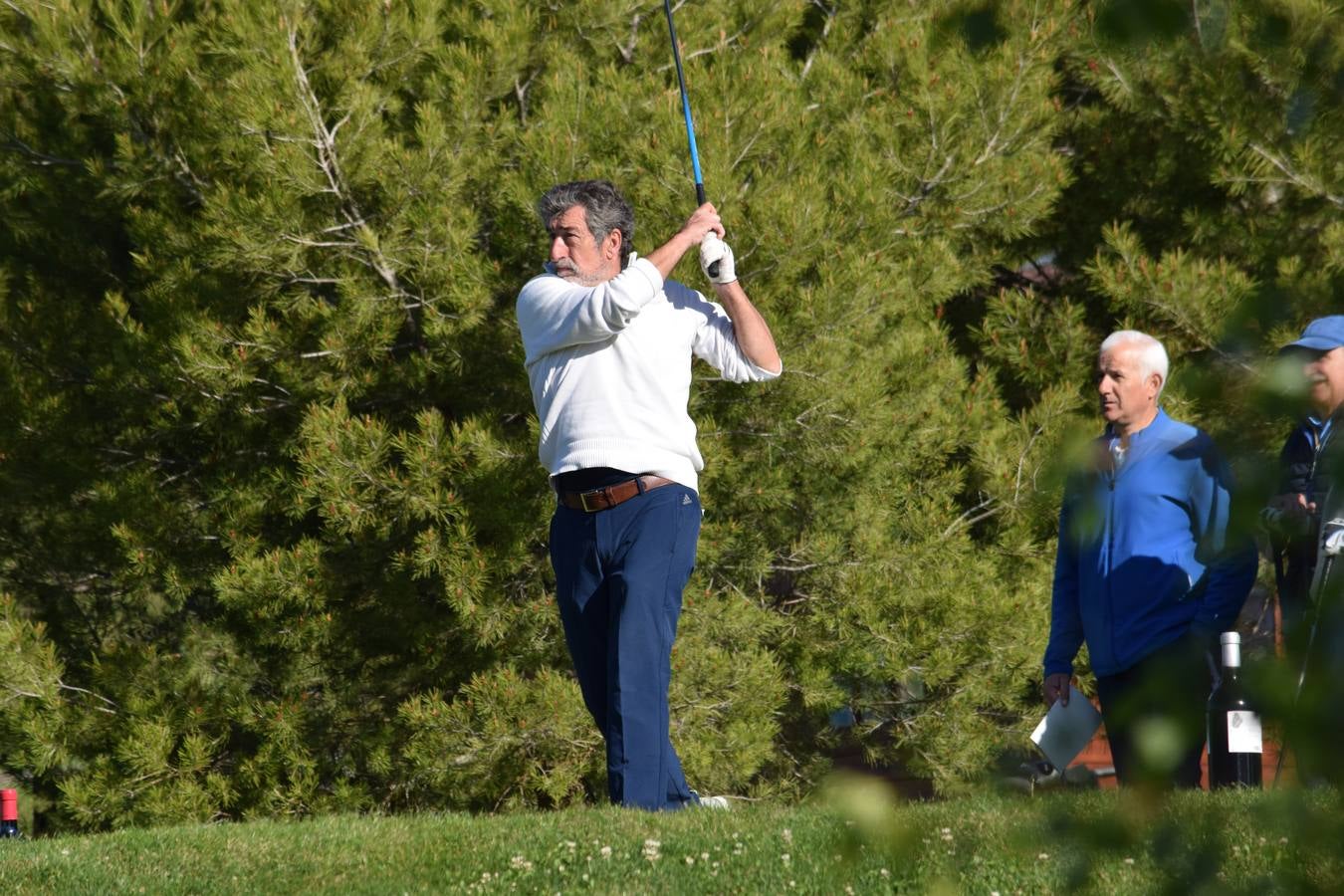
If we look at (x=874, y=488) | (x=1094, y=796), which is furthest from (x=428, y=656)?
(x=1094, y=796)

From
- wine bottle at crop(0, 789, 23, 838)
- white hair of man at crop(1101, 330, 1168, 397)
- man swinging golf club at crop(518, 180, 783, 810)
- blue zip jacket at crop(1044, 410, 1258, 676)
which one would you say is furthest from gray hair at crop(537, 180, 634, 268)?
wine bottle at crop(0, 789, 23, 838)

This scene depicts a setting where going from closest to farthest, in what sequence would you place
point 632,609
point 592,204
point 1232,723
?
1. point 1232,723
2. point 632,609
3. point 592,204

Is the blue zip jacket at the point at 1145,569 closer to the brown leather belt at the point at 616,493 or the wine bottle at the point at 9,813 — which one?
the brown leather belt at the point at 616,493

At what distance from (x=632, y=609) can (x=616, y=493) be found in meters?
0.32

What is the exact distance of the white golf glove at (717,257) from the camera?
4.11m

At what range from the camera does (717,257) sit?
4105mm

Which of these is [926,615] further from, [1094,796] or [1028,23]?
[1094,796]

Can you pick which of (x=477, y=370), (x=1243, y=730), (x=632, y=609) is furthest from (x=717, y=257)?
(x=1243, y=730)

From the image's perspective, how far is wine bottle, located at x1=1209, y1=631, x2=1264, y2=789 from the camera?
96 centimetres

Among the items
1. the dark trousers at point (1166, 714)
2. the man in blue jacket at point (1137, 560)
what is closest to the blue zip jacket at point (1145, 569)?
the man in blue jacket at point (1137, 560)

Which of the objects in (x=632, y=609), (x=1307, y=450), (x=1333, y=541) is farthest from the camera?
(x=632, y=609)

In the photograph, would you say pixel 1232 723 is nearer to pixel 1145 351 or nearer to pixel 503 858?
pixel 503 858

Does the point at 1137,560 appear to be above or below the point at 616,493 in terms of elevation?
below

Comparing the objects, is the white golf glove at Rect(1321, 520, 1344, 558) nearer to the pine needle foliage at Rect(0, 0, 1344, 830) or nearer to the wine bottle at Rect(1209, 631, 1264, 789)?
the wine bottle at Rect(1209, 631, 1264, 789)
